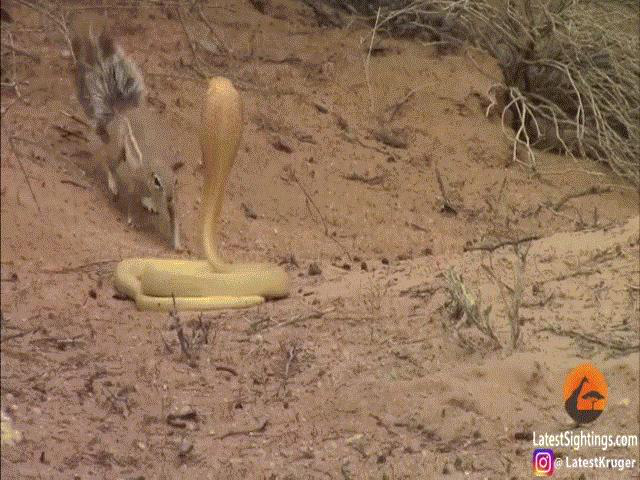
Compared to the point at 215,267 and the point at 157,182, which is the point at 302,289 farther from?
the point at 157,182

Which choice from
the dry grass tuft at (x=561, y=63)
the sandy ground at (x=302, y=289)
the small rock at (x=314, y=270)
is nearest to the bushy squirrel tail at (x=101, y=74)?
the sandy ground at (x=302, y=289)

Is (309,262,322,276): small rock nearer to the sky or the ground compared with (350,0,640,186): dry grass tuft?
nearer to the ground

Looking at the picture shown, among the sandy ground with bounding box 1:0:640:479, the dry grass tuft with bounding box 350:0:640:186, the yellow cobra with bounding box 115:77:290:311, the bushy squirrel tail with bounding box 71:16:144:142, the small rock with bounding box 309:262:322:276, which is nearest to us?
the sandy ground with bounding box 1:0:640:479

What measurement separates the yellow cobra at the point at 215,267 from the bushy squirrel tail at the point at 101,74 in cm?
16

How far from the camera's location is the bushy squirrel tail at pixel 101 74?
149cm

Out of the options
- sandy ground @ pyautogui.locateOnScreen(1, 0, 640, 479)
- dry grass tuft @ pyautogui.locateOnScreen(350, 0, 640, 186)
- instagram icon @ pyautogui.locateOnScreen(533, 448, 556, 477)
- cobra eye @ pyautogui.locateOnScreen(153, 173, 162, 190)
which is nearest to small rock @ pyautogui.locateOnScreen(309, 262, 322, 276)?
sandy ground @ pyautogui.locateOnScreen(1, 0, 640, 479)

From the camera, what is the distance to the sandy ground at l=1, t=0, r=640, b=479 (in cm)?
134

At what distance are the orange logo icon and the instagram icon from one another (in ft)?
0.27

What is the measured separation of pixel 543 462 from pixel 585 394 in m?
0.15

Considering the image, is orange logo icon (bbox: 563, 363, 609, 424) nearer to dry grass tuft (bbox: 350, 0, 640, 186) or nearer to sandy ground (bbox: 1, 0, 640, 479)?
sandy ground (bbox: 1, 0, 640, 479)

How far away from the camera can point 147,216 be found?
1481 millimetres

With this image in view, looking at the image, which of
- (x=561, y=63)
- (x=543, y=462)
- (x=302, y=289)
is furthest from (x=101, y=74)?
(x=561, y=63)

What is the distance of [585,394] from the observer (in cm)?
164

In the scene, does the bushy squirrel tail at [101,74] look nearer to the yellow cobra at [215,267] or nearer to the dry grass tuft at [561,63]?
the yellow cobra at [215,267]
